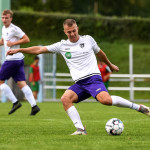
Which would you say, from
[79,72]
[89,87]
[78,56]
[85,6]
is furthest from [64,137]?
[85,6]

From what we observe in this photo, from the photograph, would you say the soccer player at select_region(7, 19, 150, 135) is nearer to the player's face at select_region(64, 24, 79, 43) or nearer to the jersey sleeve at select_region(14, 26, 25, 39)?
the player's face at select_region(64, 24, 79, 43)

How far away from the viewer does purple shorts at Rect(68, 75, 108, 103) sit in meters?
8.34

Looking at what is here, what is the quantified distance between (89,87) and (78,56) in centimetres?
52

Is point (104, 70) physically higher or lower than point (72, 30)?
lower

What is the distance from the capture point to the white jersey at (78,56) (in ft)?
27.8

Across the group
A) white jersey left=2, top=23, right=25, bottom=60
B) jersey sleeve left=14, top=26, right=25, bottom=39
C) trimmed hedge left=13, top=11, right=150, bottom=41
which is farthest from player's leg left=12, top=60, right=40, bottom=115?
trimmed hedge left=13, top=11, right=150, bottom=41

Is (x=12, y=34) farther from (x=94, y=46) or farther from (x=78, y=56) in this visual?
(x=78, y=56)

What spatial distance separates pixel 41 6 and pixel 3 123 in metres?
36.3

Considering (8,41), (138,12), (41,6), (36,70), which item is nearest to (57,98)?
(36,70)

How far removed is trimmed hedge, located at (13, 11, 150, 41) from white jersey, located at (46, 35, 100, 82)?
26209 millimetres

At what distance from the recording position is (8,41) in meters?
11.8

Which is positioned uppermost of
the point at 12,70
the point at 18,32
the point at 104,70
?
the point at 18,32

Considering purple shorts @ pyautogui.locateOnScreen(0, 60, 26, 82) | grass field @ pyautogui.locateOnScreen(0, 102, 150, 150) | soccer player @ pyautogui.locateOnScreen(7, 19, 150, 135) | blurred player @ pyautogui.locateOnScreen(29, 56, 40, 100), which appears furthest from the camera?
blurred player @ pyautogui.locateOnScreen(29, 56, 40, 100)

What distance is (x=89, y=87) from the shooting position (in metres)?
8.43
